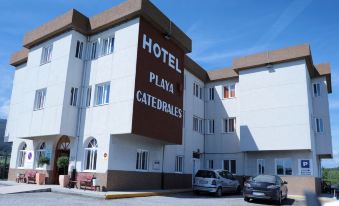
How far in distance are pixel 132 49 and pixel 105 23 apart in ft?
9.70

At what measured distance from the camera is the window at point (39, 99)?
72.3 feet

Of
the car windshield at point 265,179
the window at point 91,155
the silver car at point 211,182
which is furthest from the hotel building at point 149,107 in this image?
the car windshield at point 265,179

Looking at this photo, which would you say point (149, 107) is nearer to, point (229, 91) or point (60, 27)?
point (60, 27)

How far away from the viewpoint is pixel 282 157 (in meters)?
24.7

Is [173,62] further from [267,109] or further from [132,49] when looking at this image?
[267,109]

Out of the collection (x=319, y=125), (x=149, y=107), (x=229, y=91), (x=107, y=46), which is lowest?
(x=149, y=107)

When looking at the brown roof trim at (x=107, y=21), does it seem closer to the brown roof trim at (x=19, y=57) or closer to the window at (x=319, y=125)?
the brown roof trim at (x=19, y=57)

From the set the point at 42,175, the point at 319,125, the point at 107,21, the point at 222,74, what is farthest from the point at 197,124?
the point at 42,175

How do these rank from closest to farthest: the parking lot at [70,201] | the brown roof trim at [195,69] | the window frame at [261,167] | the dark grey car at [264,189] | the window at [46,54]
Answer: the parking lot at [70,201] < the dark grey car at [264,189] < the window at [46,54] < the window frame at [261,167] < the brown roof trim at [195,69]

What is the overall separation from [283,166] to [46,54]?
19207 mm

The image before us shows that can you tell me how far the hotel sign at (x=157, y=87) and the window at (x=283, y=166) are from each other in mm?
8248

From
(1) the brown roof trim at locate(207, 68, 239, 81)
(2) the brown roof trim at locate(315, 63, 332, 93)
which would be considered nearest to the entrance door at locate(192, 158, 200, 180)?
(1) the brown roof trim at locate(207, 68, 239, 81)

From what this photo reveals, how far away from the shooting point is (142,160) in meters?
20.9

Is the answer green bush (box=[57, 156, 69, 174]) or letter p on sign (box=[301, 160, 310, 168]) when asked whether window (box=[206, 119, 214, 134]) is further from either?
green bush (box=[57, 156, 69, 174])
